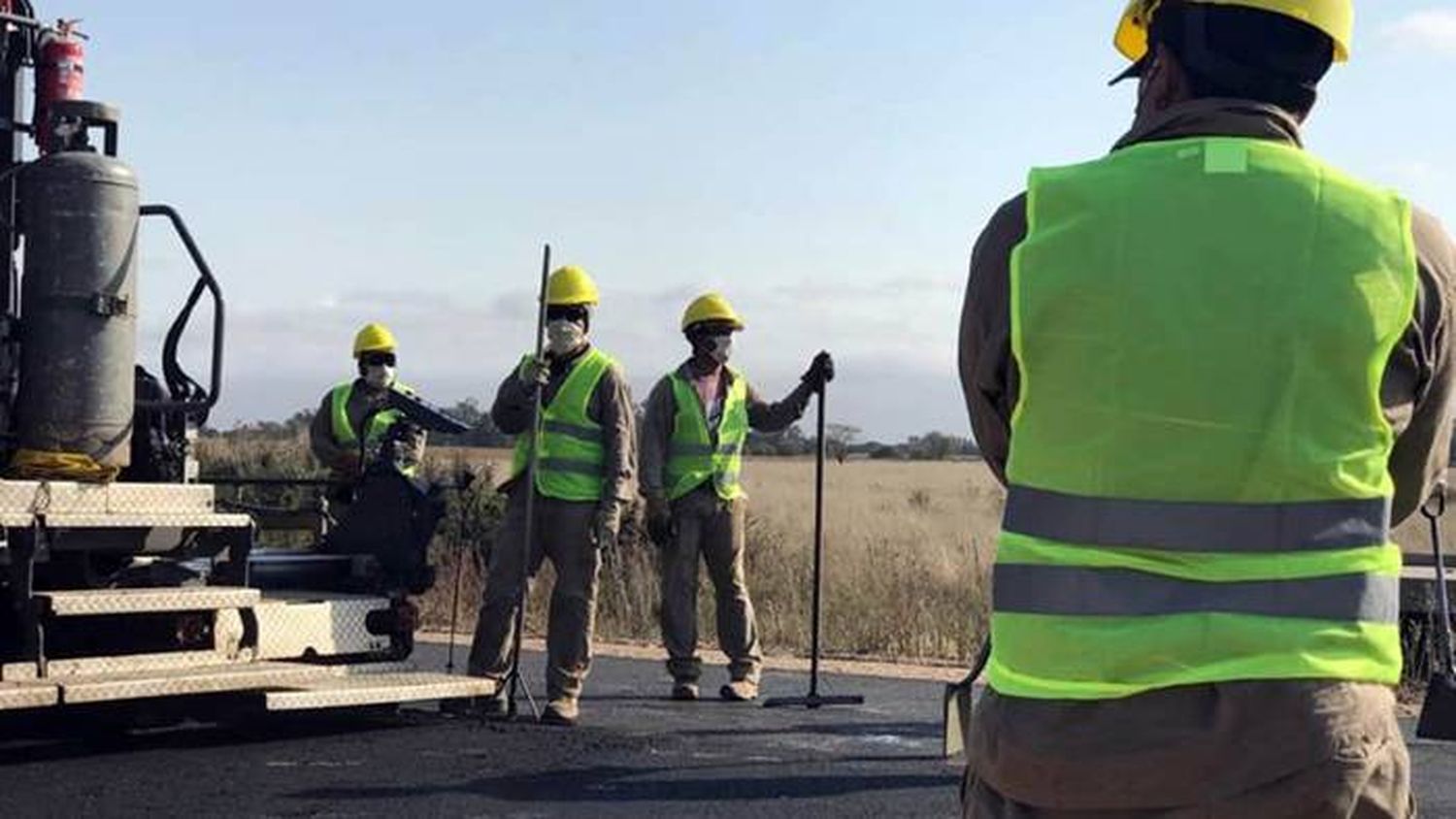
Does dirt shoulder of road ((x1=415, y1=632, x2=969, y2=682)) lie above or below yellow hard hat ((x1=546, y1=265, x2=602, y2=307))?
below

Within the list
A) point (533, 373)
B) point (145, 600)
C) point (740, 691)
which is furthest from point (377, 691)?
point (740, 691)

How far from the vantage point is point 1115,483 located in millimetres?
2584

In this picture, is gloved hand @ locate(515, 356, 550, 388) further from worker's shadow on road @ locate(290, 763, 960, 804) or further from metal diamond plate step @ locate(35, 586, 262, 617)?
worker's shadow on road @ locate(290, 763, 960, 804)

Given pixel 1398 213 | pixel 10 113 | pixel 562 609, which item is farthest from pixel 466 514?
pixel 1398 213

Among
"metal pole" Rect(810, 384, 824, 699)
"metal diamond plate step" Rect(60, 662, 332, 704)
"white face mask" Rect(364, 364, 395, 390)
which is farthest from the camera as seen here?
"white face mask" Rect(364, 364, 395, 390)

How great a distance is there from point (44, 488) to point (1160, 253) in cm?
652

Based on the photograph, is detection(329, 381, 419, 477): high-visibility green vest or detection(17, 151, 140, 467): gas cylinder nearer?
detection(17, 151, 140, 467): gas cylinder

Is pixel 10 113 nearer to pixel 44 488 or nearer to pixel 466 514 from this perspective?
pixel 44 488

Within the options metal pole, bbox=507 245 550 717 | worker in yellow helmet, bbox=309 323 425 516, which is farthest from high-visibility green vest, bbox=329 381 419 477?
metal pole, bbox=507 245 550 717

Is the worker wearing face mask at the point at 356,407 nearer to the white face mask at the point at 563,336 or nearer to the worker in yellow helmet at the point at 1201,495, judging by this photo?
the white face mask at the point at 563,336

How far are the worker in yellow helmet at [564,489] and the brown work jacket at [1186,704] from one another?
7186 mm

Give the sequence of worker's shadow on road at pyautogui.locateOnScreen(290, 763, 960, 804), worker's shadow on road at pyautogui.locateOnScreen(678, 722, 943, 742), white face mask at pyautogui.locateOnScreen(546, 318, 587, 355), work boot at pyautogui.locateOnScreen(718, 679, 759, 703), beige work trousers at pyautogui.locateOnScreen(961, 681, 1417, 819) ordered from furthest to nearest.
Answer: work boot at pyautogui.locateOnScreen(718, 679, 759, 703)
white face mask at pyautogui.locateOnScreen(546, 318, 587, 355)
worker's shadow on road at pyautogui.locateOnScreen(678, 722, 943, 742)
worker's shadow on road at pyautogui.locateOnScreen(290, 763, 960, 804)
beige work trousers at pyautogui.locateOnScreen(961, 681, 1417, 819)

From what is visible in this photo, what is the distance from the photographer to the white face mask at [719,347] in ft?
38.5

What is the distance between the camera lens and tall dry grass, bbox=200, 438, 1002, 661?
1534 cm
